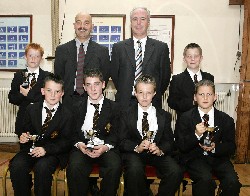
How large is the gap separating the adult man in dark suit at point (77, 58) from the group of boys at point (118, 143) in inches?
15.2

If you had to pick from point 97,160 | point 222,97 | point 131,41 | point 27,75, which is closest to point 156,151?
point 97,160

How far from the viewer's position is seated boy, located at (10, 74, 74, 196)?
316 centimetres

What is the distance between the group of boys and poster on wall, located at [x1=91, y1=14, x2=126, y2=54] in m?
2.14

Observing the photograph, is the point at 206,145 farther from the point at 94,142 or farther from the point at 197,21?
the point at 197,21

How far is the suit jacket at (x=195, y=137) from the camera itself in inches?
131

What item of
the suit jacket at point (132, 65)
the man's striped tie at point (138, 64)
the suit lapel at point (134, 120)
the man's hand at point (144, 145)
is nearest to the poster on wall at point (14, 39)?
the suit jacket at point (132, 65)

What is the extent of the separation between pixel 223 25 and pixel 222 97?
3.80 ft

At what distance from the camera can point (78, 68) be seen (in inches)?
159

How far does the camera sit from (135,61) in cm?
398

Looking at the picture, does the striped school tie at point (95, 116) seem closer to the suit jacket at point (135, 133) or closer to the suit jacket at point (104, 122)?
the suit jacket at point (104, 122)

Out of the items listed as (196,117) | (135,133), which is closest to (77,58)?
(135,133)

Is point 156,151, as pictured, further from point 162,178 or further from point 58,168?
point 58,168

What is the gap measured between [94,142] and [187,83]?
4.46ft

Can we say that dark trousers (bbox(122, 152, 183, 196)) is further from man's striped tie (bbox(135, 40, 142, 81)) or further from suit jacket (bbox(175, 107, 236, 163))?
man's striped tie (bbox(135, 40, 142, 81))
